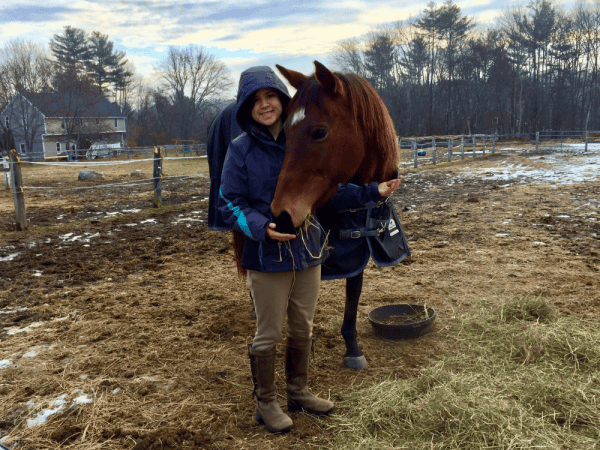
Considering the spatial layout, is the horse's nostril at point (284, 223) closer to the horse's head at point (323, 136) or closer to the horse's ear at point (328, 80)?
the horse's head at point (323, 136)

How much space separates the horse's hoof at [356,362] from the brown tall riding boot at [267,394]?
0.61m

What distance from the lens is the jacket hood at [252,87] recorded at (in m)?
1.85

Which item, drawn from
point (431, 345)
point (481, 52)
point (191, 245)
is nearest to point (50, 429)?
point (431, 345)

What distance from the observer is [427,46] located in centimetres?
3781

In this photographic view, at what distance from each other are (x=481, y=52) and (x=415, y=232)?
34682 mm

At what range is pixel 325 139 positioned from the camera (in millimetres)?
1874

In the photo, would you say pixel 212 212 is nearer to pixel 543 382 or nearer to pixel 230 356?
pixel 230 356

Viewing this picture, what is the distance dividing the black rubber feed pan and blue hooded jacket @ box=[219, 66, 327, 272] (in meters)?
1.12

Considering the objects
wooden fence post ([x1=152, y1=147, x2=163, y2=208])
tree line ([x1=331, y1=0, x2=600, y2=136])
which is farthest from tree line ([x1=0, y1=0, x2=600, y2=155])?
wooden fence post ([x1=152, y1=147, x2=163, y2=208])

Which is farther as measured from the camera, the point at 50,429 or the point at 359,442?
the point at 50,429

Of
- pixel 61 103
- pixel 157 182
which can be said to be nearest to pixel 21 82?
pixel 61 103

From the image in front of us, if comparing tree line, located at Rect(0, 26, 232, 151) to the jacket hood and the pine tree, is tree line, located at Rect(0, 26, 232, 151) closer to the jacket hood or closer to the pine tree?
the pine tree

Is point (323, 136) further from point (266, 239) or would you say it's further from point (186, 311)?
point (186, 311)

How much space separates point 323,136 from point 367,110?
10.5 inches
